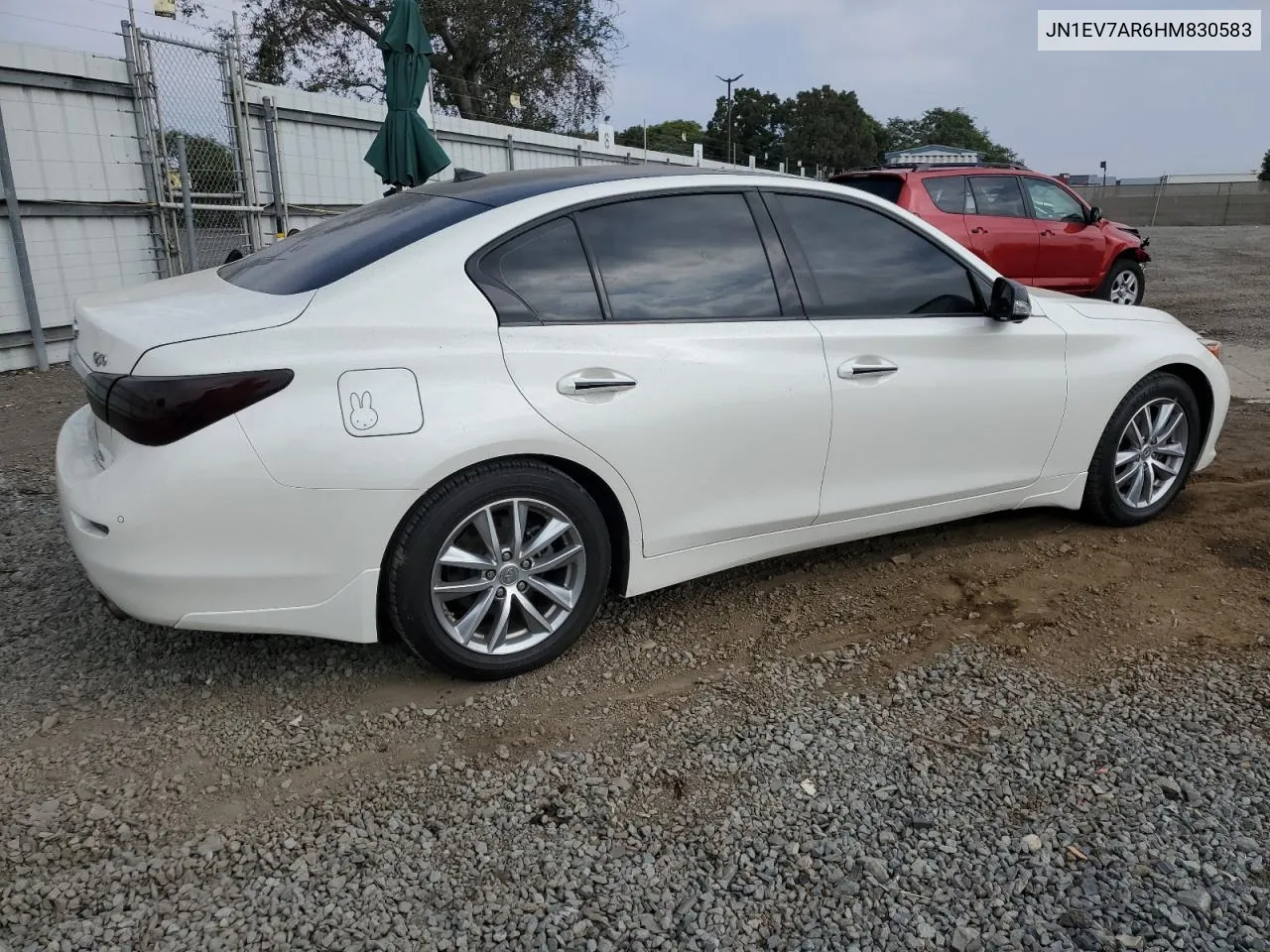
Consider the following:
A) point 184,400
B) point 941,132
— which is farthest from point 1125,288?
point 941,132

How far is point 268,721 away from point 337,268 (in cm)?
140

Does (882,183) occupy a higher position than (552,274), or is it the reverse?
(882,183)

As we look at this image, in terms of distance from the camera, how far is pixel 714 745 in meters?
2.72

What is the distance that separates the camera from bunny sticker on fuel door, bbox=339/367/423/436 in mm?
2643

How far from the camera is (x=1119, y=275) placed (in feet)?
36.9

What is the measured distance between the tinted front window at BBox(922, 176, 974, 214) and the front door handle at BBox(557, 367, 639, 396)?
808 centimetres

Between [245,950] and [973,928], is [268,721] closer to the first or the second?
[245,950]

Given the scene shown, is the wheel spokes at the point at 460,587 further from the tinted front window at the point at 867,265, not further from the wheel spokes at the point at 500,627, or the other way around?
the tinted front window at the point at 867,265

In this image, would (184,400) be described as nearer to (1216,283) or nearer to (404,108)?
(404,108)

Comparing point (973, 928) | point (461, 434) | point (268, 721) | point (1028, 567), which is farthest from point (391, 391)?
point (1028, 567)

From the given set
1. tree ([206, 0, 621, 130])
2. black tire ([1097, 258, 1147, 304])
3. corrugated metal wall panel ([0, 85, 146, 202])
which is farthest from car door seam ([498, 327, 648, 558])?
tree ([206, 0, 621, 130])

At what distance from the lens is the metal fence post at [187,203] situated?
8953 millimetres

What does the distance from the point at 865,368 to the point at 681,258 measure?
31.1 inches

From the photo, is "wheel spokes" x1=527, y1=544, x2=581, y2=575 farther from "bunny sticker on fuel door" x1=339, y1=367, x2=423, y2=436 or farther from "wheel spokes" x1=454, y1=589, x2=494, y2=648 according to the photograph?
"bunny sticker on fuel door" x1=339, y1=367, x2=423, y2=436
